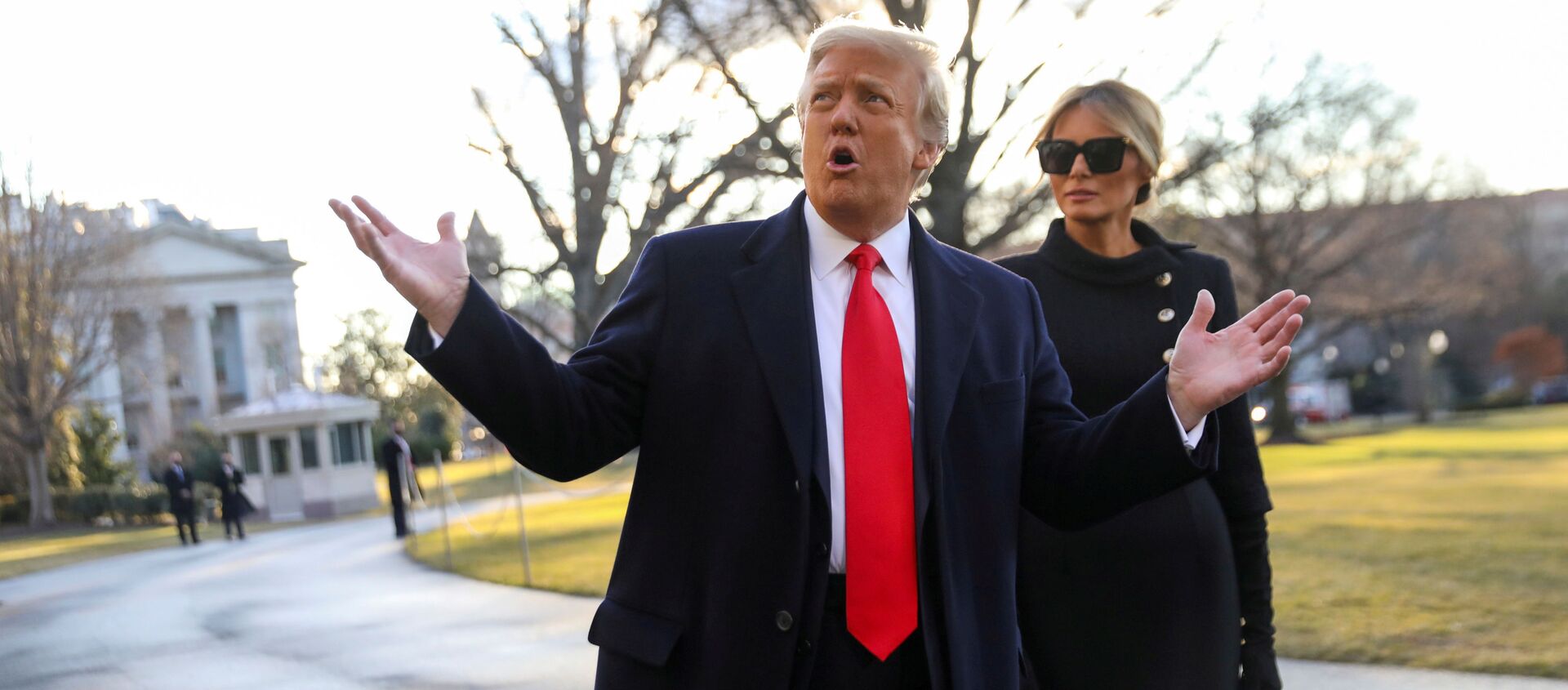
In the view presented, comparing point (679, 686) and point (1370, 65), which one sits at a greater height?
point (1370, 65)

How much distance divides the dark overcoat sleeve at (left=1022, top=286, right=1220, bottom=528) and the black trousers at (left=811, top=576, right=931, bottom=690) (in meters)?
0.48

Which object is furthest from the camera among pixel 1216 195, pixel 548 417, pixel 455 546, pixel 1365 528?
pixel 1216 195

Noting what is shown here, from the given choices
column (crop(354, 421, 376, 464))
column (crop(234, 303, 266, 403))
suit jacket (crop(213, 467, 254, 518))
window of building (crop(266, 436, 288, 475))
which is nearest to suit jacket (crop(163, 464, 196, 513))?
suit jacket (crop(213, 467, 254, 518))

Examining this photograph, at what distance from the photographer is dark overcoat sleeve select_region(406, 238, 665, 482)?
237 cm

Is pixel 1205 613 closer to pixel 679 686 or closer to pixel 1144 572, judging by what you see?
pixel 1144 572

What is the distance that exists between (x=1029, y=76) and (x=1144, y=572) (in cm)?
1221

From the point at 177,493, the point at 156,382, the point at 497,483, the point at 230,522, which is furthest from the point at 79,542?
the point at 156,382

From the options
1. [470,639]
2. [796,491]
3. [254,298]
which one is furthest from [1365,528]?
[254,298]

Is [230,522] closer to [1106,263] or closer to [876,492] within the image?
[1106,263]

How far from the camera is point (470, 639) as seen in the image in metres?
10.2

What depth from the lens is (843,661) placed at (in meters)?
2.55

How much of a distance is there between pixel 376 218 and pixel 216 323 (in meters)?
85.8

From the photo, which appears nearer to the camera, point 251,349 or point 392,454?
point 392,454

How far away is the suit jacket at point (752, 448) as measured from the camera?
2508mm
